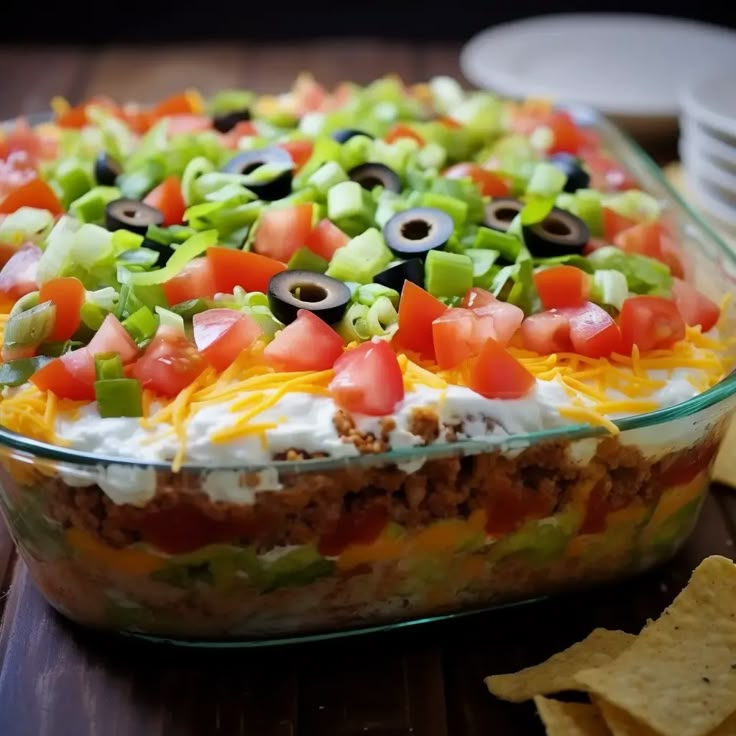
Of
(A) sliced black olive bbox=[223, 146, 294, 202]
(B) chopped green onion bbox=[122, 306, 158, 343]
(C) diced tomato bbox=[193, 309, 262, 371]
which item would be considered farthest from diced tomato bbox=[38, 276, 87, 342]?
(A) sliced black olive bbox=[223, 146, 294, 202]

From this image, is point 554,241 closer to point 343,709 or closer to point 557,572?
point 557,572

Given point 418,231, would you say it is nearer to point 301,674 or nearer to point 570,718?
point 301,674

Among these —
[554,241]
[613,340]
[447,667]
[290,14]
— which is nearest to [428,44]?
[290,14]

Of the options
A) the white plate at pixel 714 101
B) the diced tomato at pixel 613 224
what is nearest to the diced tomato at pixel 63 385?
the diced tomato at pixel 613 224

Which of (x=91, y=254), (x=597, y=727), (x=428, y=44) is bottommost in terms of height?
(x=428, y=44)

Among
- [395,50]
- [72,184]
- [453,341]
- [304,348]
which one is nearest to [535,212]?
[453,341]

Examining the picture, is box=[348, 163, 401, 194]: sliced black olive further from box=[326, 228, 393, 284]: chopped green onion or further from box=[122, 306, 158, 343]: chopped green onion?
box=[122, 306, 158, 343]: chopped green onion
